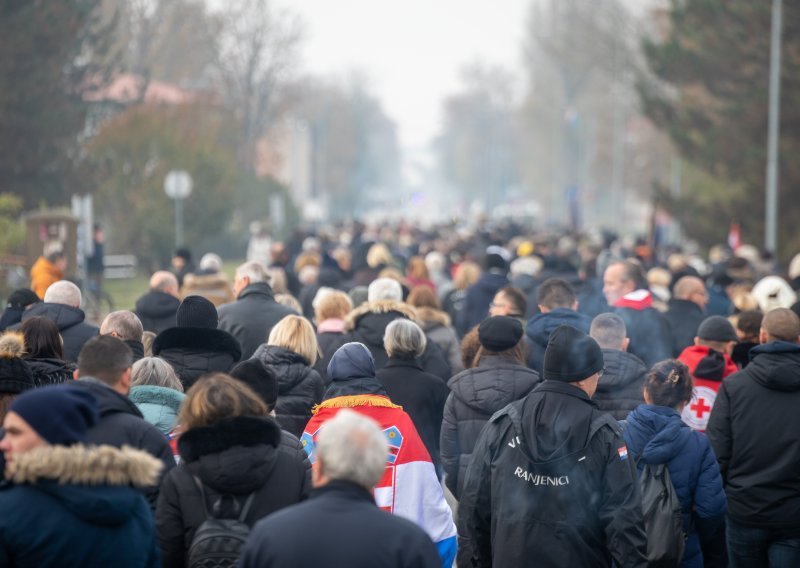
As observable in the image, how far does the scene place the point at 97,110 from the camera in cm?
3922

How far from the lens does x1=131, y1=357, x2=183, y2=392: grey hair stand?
655 cm

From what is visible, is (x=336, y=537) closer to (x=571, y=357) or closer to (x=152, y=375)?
(x=571, y=357)

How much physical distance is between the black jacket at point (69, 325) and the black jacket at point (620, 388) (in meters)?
3.76

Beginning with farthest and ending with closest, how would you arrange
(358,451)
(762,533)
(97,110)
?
(97,110) → (762,533) → (358,451)

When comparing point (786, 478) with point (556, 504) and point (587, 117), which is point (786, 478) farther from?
point (587, 117)

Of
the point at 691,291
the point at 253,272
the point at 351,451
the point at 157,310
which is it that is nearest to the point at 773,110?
the point at 691,291

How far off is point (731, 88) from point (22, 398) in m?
33.8

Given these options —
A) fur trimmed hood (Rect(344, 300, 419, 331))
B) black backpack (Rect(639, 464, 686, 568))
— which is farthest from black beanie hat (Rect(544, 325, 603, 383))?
fur trimmed hood (Rect(344, 300, 419, 331))

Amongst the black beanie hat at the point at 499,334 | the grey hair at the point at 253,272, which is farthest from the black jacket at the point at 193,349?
the grey hair at the point at 253,272

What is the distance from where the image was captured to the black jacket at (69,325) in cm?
936

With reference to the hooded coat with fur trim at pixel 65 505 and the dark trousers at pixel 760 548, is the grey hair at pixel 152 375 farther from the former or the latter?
the dark trousers at pixel 760 548

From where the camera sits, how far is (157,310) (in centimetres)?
1105

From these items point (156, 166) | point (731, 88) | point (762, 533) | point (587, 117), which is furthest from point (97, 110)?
point (587, 117)

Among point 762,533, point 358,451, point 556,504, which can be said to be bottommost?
point 762,533
